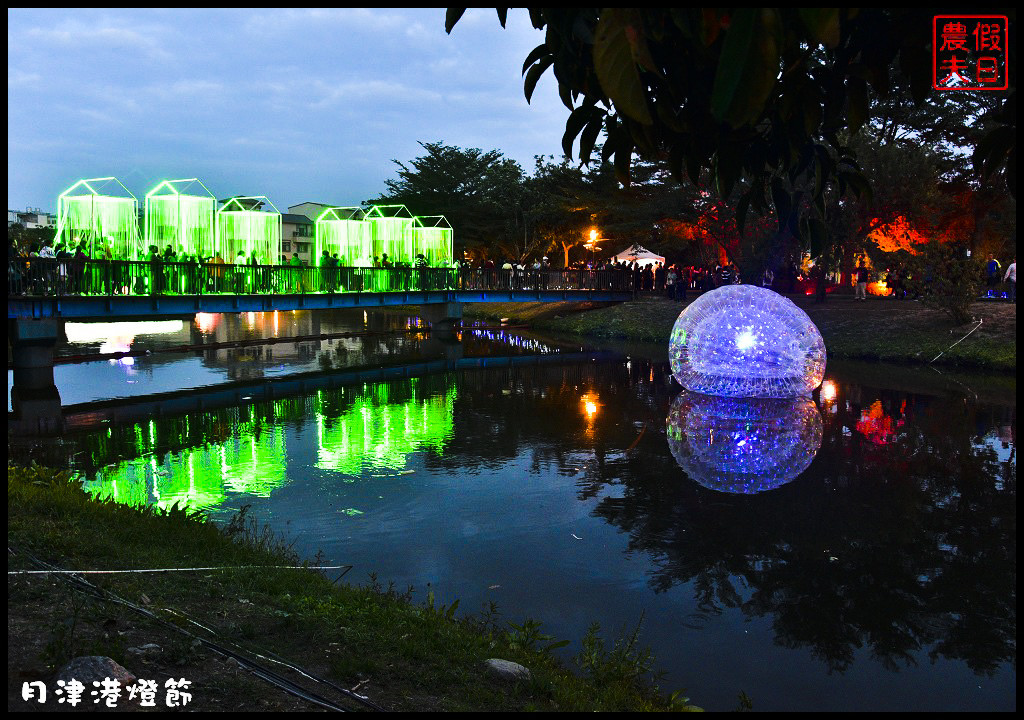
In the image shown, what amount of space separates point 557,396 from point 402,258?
75.1ft

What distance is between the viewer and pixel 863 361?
92.8ft

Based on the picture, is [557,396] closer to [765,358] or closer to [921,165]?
[765,358]

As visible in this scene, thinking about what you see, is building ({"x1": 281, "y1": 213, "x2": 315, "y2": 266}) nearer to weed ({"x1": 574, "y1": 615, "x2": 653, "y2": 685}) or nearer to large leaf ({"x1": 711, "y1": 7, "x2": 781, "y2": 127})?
weed ({"x1": 574, "y1": 615, "x2": 653, "y2": 685})

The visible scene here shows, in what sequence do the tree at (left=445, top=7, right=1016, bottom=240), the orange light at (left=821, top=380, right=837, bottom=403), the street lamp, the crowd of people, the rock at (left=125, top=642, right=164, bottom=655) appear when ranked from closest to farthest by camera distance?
the tree at (left=445, top=7, right=1016, bottom=240) → the rock at (left=125, top=642, right=164, bottom=655) → the orange light at (left=821, top=380, right=837, bottom=403) → the crowd of people → the street lamp

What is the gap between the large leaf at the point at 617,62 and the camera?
2.73m

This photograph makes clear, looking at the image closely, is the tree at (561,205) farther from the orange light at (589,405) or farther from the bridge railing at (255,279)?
the orange light at (589,405)

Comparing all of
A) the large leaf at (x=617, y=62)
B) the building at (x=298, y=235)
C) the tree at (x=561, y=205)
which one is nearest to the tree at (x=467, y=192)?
the tree at (x=561, y=205)

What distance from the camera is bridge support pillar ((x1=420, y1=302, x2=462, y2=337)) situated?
4053 cm

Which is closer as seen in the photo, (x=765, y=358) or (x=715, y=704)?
(x=715, y=704)

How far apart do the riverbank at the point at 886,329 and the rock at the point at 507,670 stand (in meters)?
18.2

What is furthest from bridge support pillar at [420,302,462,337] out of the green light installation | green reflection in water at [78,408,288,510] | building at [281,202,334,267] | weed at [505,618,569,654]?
building at [281,202,334,267]

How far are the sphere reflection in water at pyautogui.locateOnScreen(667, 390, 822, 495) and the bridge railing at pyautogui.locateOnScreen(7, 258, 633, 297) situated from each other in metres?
14.6

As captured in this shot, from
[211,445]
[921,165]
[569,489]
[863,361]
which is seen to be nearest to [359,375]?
[211,445]

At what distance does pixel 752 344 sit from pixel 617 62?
16.9m
